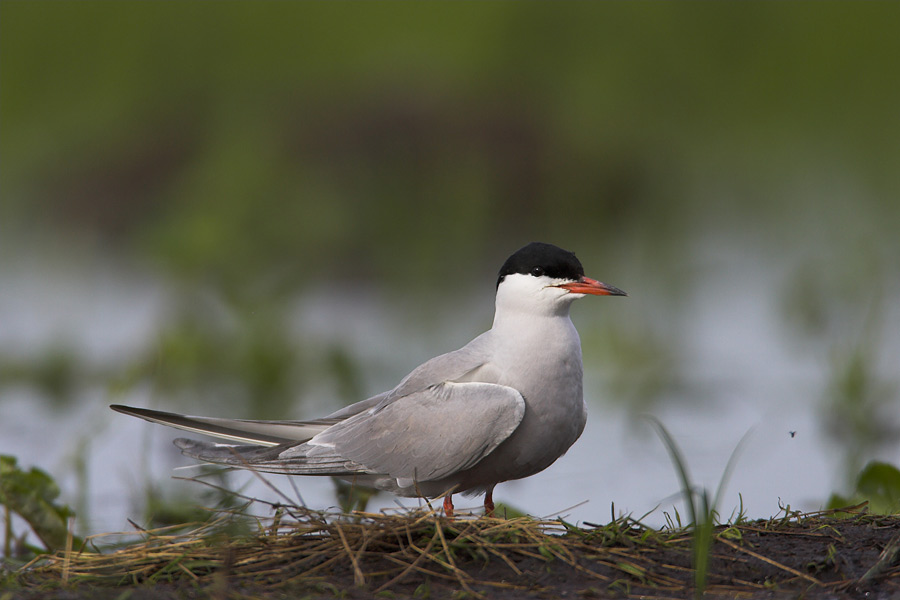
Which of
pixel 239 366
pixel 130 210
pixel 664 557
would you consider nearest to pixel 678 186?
pixel 130 210

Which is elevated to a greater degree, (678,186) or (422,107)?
(422,107)

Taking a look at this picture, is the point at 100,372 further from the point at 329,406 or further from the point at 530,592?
the point at 530,592

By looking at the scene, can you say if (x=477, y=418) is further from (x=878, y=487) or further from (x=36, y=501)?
(x=36, y=501)

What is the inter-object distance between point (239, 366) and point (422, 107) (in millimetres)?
6195

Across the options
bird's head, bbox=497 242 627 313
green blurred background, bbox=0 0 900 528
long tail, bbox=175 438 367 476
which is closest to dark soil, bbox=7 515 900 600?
long tail, bbox=175 438 367 476

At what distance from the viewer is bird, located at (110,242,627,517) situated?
166 inches

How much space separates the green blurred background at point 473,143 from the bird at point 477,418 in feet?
12.4

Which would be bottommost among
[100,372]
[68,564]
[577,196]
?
[68,564]

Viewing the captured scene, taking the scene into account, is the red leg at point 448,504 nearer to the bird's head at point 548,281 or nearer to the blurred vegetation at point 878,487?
the bird's head at point 548,281

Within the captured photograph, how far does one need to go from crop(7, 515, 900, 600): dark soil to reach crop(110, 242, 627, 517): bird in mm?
532

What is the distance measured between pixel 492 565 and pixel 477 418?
0.78 meters

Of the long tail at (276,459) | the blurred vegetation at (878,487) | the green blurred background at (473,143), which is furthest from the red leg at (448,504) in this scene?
the green blurred background at (473,143)

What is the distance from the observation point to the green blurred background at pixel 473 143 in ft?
32.3

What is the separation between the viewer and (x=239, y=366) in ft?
23.2
